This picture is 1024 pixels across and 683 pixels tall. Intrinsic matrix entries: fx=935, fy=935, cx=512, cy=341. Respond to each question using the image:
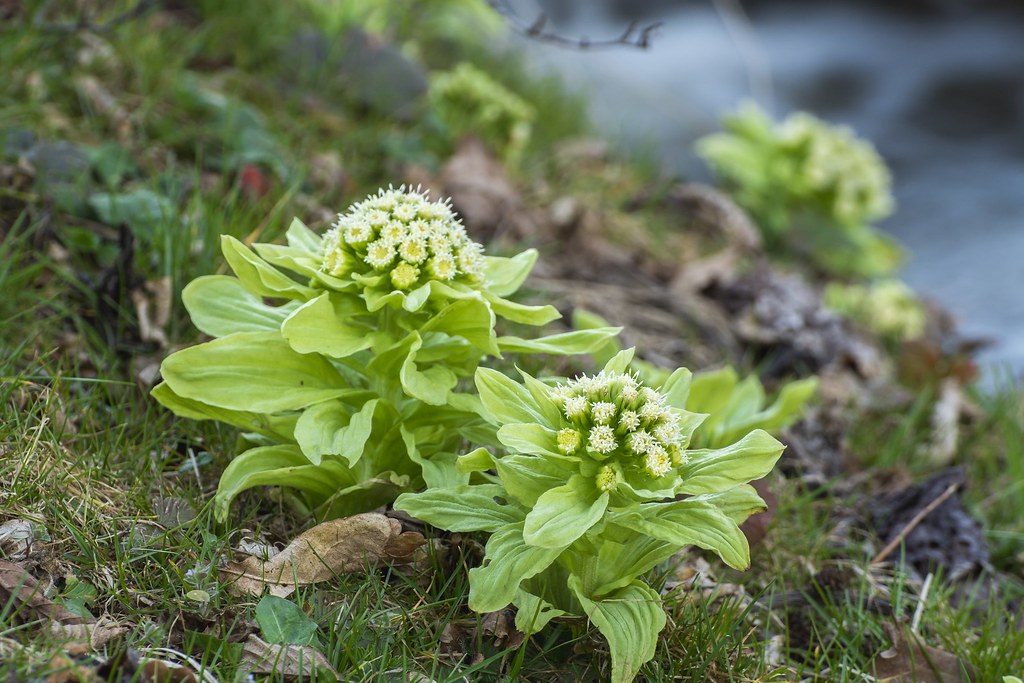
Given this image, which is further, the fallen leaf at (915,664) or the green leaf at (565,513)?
the fallen leaf at (915,664)

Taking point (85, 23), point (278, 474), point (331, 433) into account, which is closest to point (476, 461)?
point (331, 433)

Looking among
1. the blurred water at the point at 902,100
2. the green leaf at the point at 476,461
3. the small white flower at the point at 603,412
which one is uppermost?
the small white flower at the point at 603,412

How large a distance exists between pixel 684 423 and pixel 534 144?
3.76 m

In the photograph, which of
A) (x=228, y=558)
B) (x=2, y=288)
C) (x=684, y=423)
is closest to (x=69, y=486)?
(x=228, y=558)

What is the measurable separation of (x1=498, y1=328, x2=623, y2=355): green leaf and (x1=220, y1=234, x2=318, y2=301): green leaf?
0.41 metres

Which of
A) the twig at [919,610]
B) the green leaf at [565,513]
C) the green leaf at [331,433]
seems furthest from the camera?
the twig at [919,610]

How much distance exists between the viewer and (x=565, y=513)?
1583 millimetres

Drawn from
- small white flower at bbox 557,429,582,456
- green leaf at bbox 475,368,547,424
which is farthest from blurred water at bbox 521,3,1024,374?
small white flower at bbox 557,429,582,456

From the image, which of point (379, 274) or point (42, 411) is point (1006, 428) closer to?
point (379, 274)

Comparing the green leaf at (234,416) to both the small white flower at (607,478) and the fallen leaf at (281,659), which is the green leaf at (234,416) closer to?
the fallen leaf at (281,659)

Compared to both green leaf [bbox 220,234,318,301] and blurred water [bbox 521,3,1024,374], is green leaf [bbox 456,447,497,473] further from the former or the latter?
blurred water [bbox 521,3,1024,374]

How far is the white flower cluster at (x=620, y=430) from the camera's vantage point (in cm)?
162

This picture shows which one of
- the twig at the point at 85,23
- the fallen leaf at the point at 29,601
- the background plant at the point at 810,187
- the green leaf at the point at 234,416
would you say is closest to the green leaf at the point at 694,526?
the green leaf at the point at 234,416

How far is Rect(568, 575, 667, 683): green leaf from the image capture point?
5.34ft
